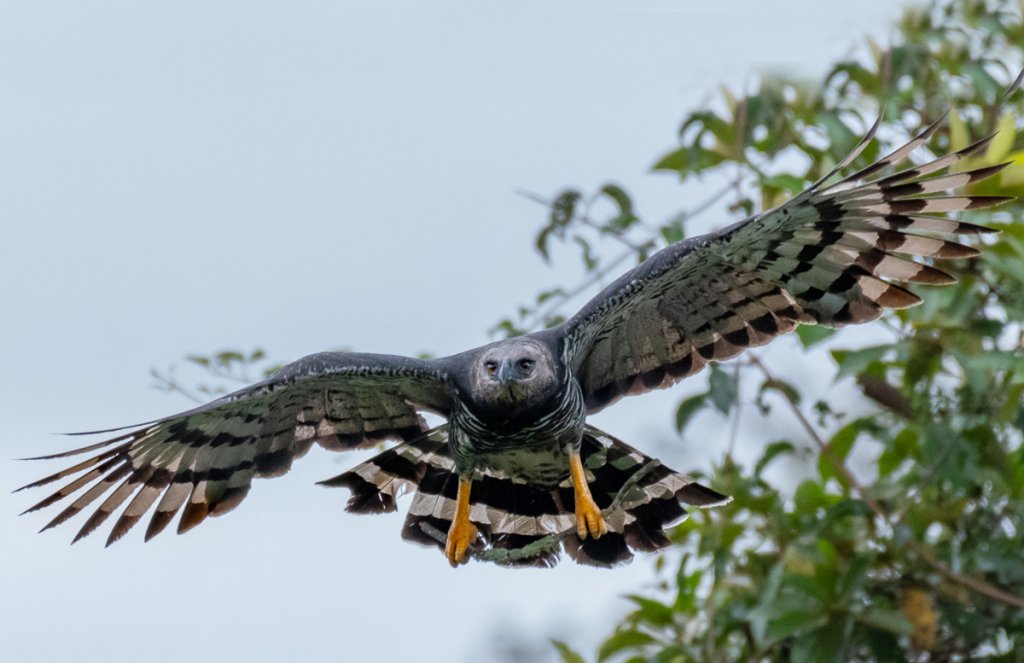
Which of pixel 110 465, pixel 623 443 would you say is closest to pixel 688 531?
pixel 623 443

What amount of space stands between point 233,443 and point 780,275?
225cm

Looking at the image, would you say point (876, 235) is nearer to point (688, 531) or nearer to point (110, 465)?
point (688, 531)

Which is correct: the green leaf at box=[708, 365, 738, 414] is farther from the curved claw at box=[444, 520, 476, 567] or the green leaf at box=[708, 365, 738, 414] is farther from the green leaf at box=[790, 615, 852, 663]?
the curved claw at box=[444, 520, 476, 567]

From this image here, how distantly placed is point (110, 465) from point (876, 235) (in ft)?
10.1

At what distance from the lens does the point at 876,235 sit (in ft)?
18.6

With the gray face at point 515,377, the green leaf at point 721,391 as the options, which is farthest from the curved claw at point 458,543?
the green leaf at point 721,391

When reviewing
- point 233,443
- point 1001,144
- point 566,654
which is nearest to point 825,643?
point 566,654

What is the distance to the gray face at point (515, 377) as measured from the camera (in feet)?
18.2

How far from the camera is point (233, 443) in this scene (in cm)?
605

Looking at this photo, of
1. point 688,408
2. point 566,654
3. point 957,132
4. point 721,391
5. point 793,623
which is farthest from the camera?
point 566,654

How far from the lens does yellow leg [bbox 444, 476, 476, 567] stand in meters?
5.96

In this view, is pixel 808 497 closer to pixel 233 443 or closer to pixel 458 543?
pixel 458 543

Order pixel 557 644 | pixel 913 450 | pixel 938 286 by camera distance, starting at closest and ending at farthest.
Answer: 1. pixel 938 286
2. pixel 913 450
3. pixel 557 644

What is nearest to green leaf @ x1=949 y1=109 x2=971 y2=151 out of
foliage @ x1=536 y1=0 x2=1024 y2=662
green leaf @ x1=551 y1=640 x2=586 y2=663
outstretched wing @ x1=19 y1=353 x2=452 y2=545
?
foliage @ x1=536 y1=0 x2=1024 y2=662
